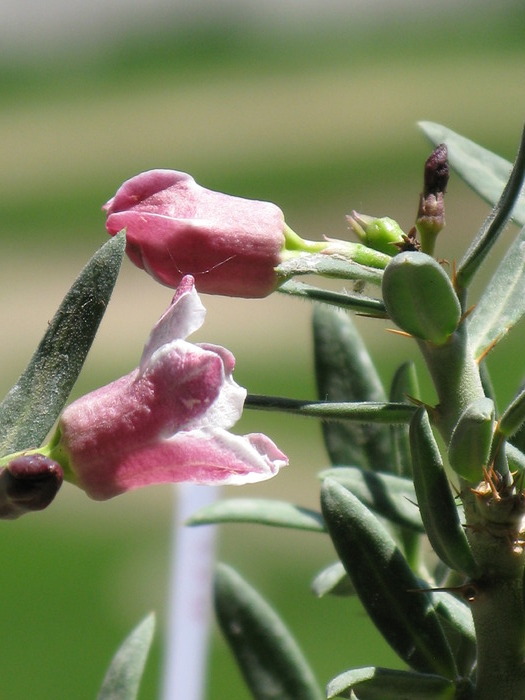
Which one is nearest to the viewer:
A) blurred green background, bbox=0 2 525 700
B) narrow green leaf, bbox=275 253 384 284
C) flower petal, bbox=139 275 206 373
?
flower petal, bbox=139 275 206 373

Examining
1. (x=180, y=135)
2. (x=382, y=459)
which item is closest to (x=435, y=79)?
(x=180, y=135)

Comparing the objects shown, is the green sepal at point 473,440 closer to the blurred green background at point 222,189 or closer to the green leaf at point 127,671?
the green leaf at point 127,671

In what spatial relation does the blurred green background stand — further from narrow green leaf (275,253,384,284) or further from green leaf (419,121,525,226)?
narrow green leaf (275,253,384,284)

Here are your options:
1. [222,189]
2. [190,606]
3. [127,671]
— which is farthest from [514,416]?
[222,189]

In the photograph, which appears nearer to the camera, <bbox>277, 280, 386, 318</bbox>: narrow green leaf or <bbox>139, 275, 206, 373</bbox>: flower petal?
<bbox>139, 275, 206, 373</bbox>: flower petal

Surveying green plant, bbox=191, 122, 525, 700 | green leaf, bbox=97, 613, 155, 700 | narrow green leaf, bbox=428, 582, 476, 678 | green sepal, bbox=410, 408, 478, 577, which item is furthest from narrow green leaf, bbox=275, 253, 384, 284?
green leaf, bbox=97, 613, 155, 700

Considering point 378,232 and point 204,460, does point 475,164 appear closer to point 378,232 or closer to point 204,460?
point 378,232
